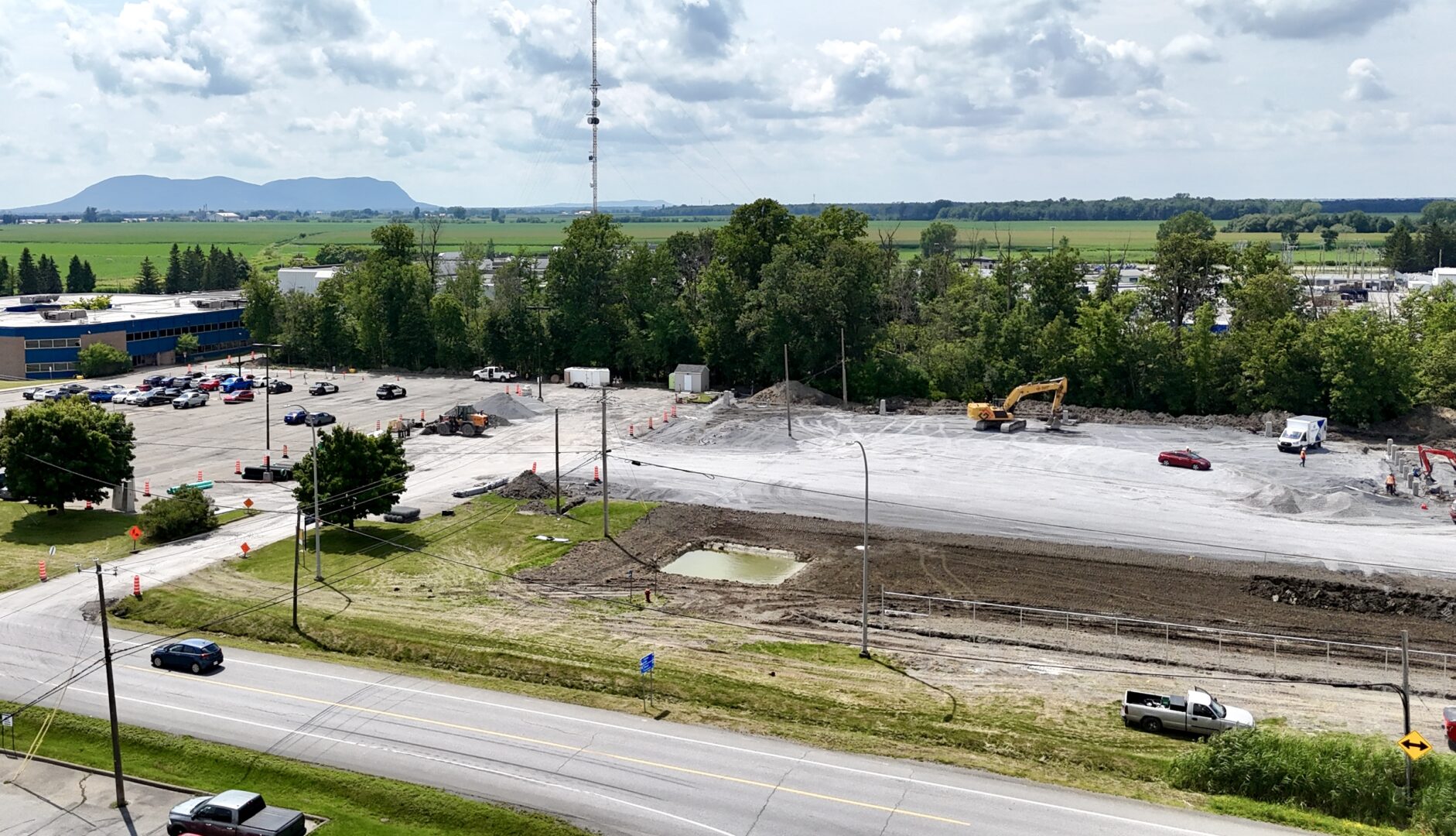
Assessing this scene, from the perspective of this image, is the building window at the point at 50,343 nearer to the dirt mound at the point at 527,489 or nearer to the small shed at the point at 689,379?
the small shed at the point at 689,379

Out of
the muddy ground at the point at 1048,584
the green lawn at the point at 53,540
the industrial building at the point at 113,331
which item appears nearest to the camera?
the muddy ground at the point at 1048,584

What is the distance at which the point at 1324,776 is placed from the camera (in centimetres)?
2861

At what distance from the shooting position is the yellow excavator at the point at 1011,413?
77.1 metres

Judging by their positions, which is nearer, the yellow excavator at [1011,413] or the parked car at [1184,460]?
the parked car at [1184,460]

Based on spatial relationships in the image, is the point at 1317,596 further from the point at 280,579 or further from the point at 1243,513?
the point at 280,579

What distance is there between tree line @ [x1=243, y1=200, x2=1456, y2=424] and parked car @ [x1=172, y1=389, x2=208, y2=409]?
75.2 feet

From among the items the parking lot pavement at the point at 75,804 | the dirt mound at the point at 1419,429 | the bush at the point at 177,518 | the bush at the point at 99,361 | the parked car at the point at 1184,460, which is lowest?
the parking lot pavement at the point at 75,804

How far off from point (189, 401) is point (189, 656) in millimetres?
58302

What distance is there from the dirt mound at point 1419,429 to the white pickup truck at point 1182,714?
1893 inches

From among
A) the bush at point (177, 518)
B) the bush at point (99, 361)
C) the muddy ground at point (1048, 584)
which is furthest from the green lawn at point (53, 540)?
the bush at point (99, 361)

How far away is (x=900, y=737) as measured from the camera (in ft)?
104

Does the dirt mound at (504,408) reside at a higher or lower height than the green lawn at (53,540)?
higher

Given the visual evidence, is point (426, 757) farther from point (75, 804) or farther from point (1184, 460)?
point (1184, 460)

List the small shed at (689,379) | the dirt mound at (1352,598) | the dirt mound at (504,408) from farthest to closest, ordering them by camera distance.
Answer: the small shed at (689,379) < the dirt mound at (504,408) < the dirt mound at (1352,598)
